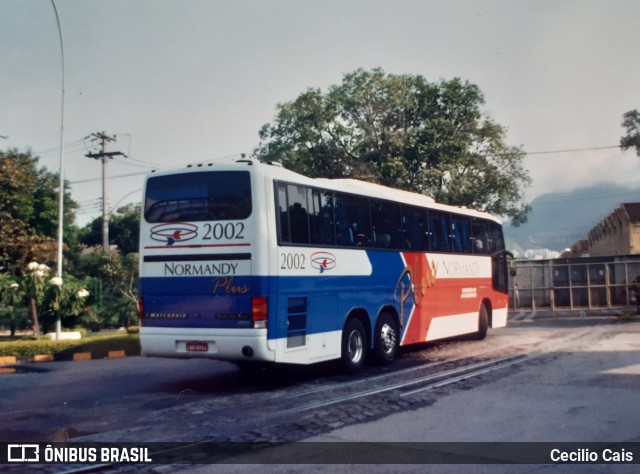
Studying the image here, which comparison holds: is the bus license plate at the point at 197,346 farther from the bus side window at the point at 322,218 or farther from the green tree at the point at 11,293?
the green tree at the point at 11,293

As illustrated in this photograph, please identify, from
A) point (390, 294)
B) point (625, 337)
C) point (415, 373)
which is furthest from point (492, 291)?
point (415, 373)

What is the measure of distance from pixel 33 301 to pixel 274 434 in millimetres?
16895

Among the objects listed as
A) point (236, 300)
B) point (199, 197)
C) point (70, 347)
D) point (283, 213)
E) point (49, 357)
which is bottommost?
point (49, 357)

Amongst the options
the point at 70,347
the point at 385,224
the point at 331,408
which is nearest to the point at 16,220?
the point at 70,347

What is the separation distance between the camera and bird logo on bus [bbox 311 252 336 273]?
38.0 feet

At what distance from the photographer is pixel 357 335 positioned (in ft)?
42.5

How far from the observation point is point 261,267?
34.0 feet

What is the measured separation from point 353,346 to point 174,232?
4.13 m

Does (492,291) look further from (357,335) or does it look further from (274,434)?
(274,434)

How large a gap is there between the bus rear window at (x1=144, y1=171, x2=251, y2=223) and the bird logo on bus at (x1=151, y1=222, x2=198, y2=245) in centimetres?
10

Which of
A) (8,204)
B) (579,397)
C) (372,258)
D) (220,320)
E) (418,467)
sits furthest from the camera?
(8,204)

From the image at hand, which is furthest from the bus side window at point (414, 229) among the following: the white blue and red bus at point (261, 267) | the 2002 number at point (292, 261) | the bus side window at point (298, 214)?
the 2002 number at point (292, 261)

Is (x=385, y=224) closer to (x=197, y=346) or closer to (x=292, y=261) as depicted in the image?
(x=292, y=261)

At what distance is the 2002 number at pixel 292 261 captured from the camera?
10773 mm
